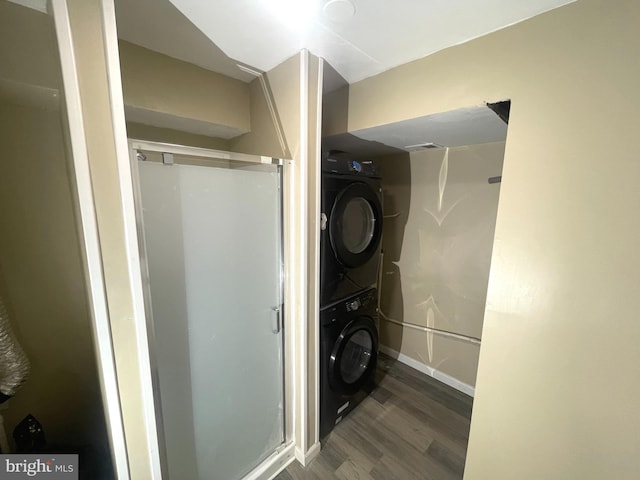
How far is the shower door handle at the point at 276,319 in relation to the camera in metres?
1.33

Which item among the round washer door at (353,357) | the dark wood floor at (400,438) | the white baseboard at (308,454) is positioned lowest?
the dark wood floor at (400,438)

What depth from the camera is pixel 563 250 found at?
83cm

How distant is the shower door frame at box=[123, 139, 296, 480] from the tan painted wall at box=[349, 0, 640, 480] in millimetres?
935

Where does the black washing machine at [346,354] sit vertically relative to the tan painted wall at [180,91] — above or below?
below

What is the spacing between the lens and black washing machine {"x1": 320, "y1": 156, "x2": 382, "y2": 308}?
140 centimetres

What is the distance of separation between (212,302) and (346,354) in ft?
3.46

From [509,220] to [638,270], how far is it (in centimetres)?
35

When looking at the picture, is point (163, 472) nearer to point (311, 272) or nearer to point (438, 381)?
point (311, 272)

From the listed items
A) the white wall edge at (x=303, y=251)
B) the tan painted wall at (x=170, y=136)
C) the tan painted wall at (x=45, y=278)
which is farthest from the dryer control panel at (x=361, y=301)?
the tan painted wall at (x=170, y=136)

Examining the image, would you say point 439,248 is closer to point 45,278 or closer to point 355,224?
point 355,224

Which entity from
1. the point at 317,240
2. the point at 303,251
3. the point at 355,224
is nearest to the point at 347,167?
the point at 355,224

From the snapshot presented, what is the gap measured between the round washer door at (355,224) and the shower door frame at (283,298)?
12.1 inches

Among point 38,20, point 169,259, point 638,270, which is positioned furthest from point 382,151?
point 38,20
